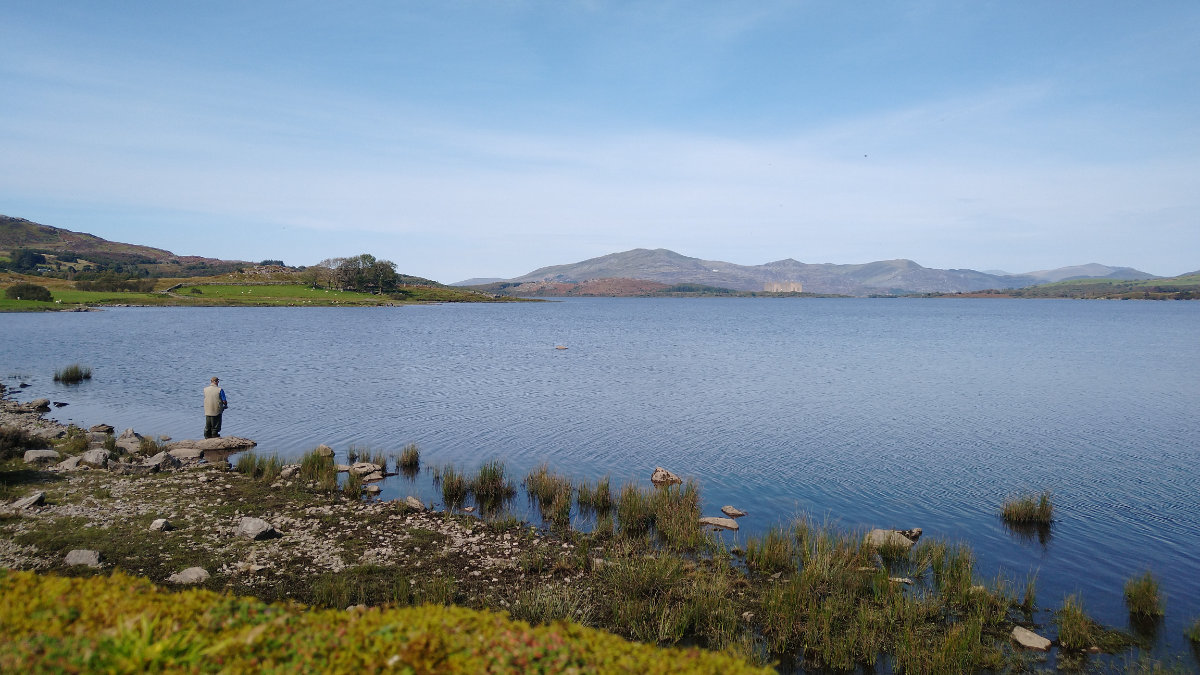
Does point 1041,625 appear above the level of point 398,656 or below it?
below

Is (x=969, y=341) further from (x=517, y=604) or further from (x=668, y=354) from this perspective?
(x=517, y=604)

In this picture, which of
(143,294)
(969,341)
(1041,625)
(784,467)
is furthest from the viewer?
(143,294)

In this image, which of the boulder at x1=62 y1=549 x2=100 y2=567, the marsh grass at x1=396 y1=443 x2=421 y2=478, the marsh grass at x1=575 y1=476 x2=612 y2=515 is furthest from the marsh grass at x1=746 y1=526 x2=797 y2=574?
the boulder at x1=62 y1=549 x2=100 y2=567

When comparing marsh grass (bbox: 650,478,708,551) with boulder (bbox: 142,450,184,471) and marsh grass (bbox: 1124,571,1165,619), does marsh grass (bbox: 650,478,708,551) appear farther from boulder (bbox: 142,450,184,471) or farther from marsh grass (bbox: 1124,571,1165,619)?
boulder (bbox: 142,450,184,471)

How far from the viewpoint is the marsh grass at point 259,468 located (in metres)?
22.3

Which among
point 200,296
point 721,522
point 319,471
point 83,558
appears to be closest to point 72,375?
point 319,471

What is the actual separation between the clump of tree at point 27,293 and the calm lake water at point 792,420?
64.0 meters

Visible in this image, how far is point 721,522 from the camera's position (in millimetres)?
19859

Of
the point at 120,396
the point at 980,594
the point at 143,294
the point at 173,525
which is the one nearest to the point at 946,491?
the point at 980,594

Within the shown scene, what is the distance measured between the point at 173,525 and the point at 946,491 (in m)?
25.2

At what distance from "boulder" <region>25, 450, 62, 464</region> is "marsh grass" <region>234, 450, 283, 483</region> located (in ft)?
18.8

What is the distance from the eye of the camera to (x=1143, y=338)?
90.9 meters

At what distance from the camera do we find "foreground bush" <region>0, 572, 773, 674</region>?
6047mm

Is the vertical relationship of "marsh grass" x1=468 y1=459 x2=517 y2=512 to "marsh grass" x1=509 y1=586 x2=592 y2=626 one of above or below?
below
